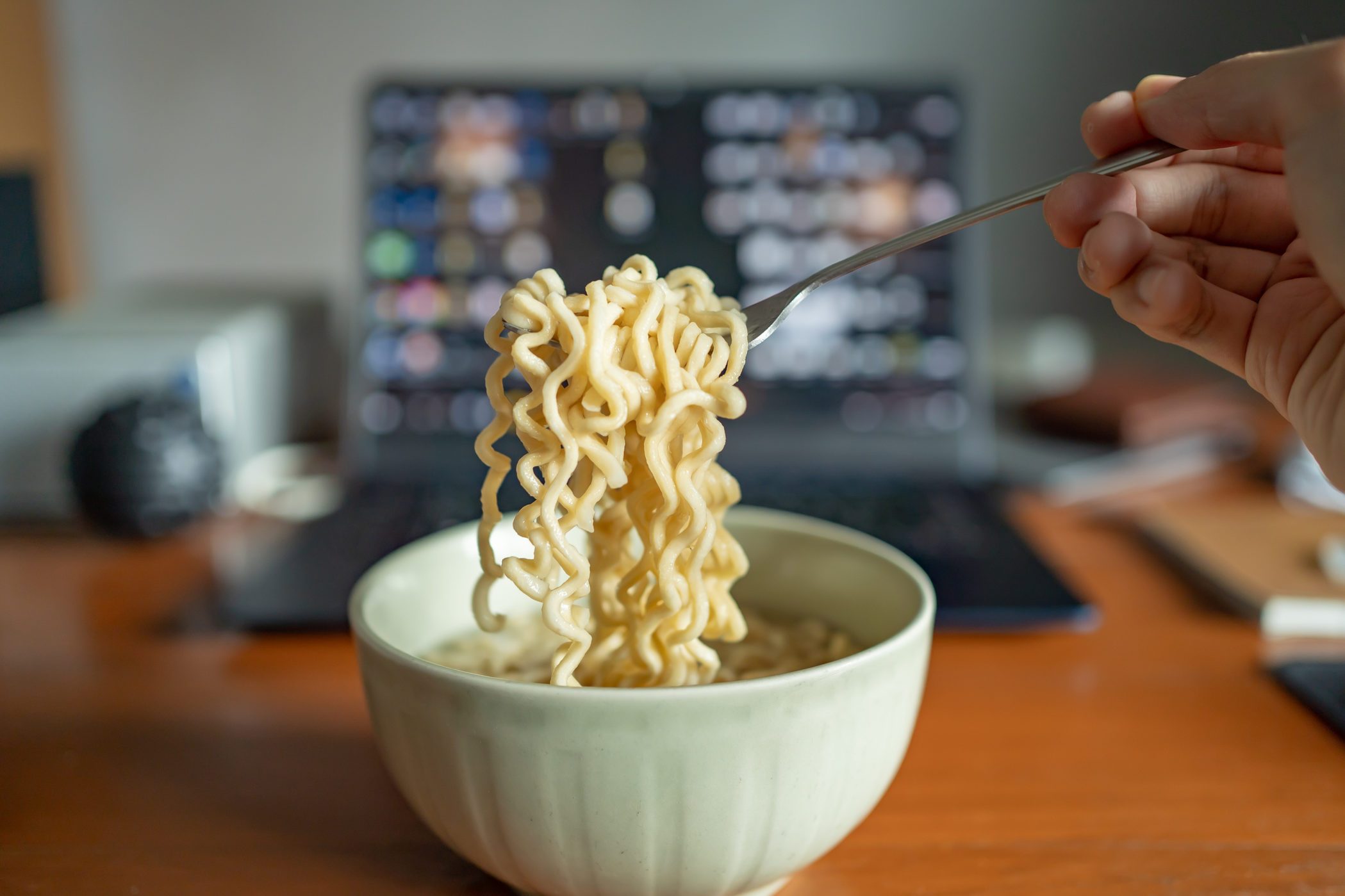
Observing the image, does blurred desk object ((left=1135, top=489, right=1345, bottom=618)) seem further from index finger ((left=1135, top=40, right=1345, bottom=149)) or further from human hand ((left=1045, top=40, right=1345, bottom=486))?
index finger ((left=1135, top=40, right=1345, bottom=149))

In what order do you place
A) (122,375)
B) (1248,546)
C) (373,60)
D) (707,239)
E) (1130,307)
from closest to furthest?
(1130,307), (1248,546), (122,375), (707,239), (373,60)

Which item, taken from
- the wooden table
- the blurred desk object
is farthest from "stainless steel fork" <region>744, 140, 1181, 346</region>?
the blurred desk object

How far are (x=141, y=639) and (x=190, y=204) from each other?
2.32 ft

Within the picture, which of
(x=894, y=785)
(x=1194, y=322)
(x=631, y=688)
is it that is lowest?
(x=894, y=785)

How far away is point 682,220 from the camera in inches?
37.7

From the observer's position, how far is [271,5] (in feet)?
3.73

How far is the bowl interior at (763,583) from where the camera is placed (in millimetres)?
451

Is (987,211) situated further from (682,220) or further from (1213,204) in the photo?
(682,220)

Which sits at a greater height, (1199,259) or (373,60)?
(373,60)

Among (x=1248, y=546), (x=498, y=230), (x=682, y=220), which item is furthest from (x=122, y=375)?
(x=1248, y=546)

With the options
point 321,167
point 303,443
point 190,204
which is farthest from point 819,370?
point 190,204

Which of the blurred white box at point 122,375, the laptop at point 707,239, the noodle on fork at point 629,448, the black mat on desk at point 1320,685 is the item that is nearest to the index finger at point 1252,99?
the noodle on fork at point 629,448

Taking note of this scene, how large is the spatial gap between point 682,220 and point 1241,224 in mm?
535

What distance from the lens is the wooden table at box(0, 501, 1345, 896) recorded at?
430mm
